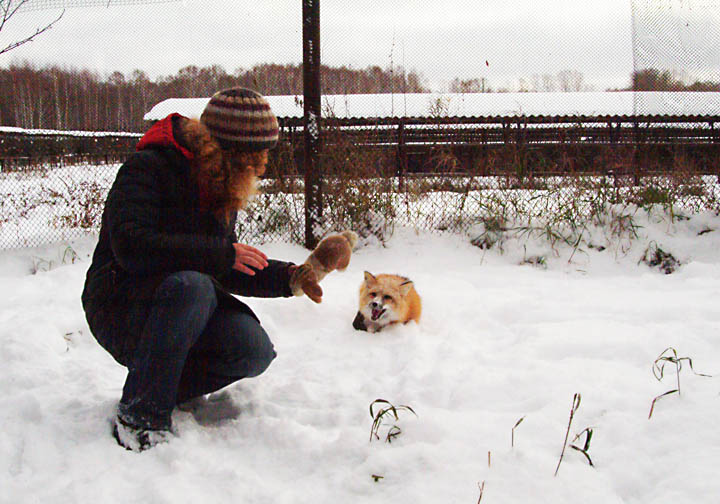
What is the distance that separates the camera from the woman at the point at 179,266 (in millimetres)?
1897

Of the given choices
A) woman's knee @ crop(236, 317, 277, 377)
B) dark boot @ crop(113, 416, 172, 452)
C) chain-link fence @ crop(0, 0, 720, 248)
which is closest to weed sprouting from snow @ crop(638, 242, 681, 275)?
chain-link fence @ crop(0, 0, 720, 248)

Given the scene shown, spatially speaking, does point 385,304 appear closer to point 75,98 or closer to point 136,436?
point 136,436

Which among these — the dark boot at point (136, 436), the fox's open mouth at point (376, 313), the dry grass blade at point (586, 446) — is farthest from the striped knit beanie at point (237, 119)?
the fox's open mouth at point (376, 313)

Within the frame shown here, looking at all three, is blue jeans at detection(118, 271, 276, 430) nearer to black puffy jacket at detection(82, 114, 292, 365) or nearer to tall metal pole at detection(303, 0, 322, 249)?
black puffy jacket at detection(82, 114, 292, 365)

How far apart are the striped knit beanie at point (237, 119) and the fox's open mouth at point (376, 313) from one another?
Result: 1.86 m

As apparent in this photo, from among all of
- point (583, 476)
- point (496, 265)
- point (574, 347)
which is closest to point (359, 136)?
point (496, 265)

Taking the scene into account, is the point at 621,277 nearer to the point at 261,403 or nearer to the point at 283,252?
the point at 283,252

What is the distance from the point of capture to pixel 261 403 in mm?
2336

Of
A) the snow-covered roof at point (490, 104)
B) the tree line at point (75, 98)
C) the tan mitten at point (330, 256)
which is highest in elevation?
the tree line at point (75, 98)

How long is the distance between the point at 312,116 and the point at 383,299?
223 centimetres

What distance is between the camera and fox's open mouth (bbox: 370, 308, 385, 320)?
144 inches

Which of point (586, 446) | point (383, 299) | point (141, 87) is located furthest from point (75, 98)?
point (586, 446)

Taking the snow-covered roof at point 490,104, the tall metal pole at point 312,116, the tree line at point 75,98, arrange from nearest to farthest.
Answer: the tall metal pole at point 312,116, the snow-covered roof at point 490,104, the tree line at point 75,98

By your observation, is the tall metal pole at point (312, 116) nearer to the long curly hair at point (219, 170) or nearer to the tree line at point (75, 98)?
the long curly hair at point (219, 170)
